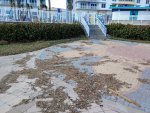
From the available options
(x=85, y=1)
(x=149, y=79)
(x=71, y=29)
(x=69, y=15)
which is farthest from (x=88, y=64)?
(x=85, y=1)

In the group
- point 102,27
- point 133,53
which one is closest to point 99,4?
point 102,27

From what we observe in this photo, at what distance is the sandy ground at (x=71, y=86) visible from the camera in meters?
4.76

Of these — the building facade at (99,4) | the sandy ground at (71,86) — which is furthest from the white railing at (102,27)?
the building facade at (99,4)

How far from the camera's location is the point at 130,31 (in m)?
19.9

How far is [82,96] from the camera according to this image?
5270mm

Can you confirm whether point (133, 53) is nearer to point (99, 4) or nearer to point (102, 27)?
point (102, 27)

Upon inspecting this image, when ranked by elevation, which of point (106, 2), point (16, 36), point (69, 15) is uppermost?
point (106, 2)

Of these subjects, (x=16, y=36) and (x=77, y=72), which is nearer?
(x=77, y=72)

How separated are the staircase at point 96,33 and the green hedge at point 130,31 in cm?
124

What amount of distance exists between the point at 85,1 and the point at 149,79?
47799mm

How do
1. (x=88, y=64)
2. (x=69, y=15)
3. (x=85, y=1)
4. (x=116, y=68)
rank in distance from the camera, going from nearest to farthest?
(x=116, y=68) < (x=88, y=64) < (x=69, y=15) < (x=85, y=1)

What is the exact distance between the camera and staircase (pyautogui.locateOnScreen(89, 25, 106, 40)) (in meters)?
19.4

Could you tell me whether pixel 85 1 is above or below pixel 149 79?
above

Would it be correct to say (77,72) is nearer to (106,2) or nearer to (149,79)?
(149,79)
